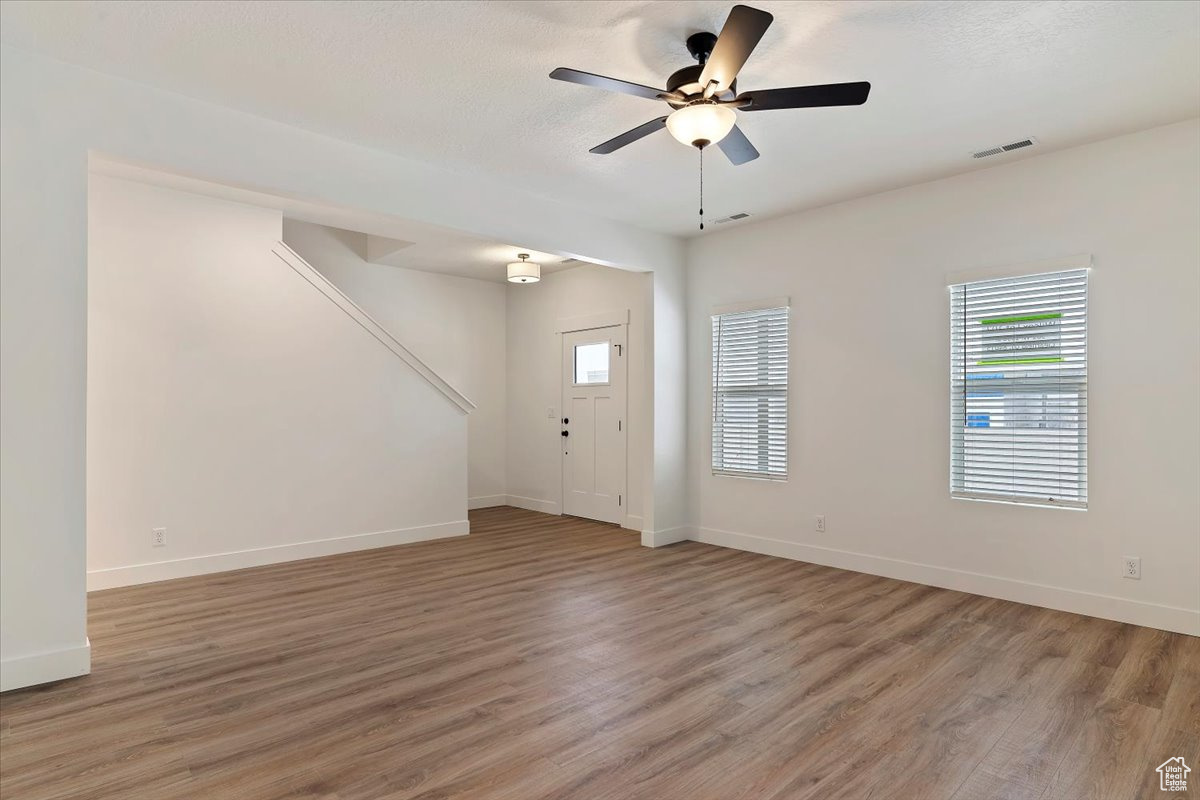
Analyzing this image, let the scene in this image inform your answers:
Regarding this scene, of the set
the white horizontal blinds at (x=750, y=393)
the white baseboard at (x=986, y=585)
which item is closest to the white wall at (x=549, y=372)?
the white horizontal blinds at (x=750, y=393)

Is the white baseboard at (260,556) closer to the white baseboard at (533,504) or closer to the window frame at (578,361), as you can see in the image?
the white baseboard at (533,504)

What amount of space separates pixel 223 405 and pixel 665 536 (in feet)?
13.0

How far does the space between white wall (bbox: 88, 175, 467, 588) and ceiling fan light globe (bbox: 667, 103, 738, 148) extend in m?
3.88

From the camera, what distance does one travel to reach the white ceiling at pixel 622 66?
271 centimetres

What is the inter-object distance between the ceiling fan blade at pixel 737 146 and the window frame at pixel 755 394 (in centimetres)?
234

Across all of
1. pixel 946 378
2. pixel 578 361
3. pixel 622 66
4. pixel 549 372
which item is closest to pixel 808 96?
pixel 622 66

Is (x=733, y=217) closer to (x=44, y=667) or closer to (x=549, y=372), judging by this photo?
(x=549, y=372)

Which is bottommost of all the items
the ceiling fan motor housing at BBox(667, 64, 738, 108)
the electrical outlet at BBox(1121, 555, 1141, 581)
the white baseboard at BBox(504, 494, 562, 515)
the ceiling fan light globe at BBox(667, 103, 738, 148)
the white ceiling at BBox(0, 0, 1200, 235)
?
the white baseboard at BBox(504, 494, 562, 515)

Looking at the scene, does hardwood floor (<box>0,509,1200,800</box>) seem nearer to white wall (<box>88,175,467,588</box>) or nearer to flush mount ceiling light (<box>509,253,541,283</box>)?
white wall (<box>88,175,467,588</box>)

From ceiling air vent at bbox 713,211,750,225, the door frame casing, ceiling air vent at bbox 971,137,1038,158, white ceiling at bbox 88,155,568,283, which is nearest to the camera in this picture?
ceiling air vent at bbox 971,137,1038,158

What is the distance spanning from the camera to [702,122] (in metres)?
2.92

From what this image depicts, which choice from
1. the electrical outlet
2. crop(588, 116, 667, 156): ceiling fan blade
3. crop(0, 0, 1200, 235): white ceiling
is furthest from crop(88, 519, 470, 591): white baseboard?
the electrical outlet

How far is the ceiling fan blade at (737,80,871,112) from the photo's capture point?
262cm

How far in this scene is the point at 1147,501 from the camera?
377 cm
